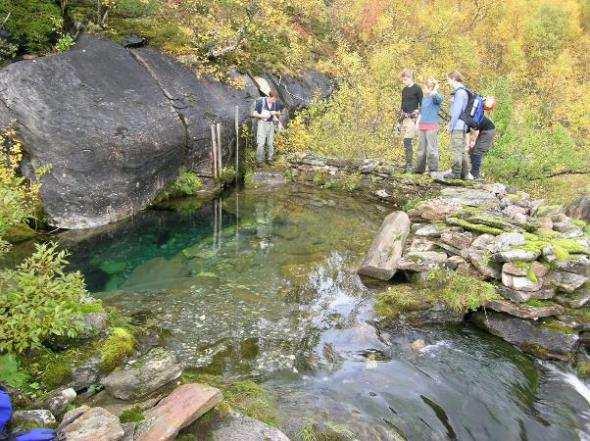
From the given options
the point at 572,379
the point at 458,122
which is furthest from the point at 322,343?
the point at 458,122

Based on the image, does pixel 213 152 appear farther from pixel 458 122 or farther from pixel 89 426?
pixel 89 426

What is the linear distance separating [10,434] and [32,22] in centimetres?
1229

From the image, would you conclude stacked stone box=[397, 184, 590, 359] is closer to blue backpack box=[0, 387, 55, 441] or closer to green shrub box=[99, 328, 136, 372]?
green shrub box=[99, 328, 136, 372]

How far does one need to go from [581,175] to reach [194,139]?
1326 centimetres

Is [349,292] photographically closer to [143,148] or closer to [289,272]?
[289,272]

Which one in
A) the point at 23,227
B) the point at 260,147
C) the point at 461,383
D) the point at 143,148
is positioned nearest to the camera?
the point at 461,383

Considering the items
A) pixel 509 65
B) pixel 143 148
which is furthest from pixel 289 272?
pixel 509 65

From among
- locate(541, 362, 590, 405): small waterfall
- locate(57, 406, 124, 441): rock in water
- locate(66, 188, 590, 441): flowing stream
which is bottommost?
locate(541, 362, 590, 405): small waterfall

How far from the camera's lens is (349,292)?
881cm

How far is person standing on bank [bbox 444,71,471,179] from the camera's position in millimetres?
Result: 10578

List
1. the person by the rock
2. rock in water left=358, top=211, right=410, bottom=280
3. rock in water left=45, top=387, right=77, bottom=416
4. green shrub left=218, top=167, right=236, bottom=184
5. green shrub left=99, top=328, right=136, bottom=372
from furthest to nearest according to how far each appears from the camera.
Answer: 1. green shrub left=218, top=167, right=236, bottom=184
2. the person by the rock
3. rock in water left=358, top=211, right=410, bottom=280
4. green shrub left=99, top=328, right=136, bottom=372
5. rock in water left=45, top=387, right=77, bottom=416

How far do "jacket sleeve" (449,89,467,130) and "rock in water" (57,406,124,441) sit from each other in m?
9.50

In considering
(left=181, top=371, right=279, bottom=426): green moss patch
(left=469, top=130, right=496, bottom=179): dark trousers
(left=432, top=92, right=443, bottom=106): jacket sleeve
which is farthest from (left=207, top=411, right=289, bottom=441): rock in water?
(left=469, top=130, right=496, bottom=179): dark trousers

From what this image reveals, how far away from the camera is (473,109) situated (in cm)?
1086
